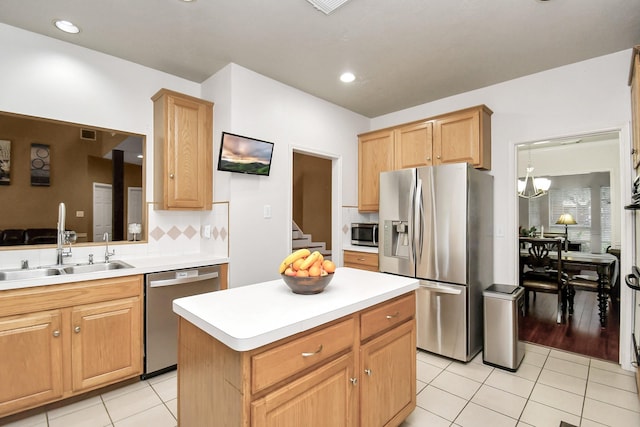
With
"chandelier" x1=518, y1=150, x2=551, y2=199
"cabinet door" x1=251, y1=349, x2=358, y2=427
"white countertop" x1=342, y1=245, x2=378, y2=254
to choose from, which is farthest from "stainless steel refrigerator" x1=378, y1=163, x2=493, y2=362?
"chandelier" x1=518, y1=150, x2=551, y2=199

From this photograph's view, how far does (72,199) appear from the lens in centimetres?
264

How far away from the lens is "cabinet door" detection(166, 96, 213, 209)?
111 inches

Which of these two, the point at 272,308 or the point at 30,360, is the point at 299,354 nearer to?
the point at 272,308

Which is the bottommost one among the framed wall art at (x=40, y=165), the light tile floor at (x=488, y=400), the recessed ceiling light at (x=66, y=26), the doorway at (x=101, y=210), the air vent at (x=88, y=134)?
the light tile floor at (x=488, y=400)

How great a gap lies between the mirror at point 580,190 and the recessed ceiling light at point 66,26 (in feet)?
19.7

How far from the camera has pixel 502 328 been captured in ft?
8.93

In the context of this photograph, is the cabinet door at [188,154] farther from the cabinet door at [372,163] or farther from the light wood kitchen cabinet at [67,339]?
the cabinet door at [372,163]

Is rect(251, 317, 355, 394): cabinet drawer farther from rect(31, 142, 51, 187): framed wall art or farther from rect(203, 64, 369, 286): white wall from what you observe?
rect(31, 142, 51, 187): framed wall art

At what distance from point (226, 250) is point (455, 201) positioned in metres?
2.16

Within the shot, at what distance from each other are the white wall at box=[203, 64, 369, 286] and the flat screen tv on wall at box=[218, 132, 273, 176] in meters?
0.08

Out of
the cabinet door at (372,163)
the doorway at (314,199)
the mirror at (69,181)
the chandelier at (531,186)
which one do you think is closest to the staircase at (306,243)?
the doorway at (314,199)

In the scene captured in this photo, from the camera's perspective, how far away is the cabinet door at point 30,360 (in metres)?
1.90

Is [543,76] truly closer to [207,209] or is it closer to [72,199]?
[207,209]

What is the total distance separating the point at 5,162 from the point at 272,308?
99.3 inches
